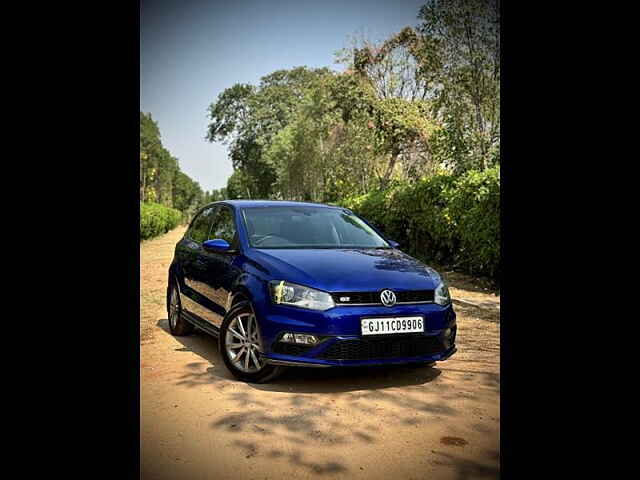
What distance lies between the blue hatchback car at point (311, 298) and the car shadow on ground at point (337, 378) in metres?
0.19

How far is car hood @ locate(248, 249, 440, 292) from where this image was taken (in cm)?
459

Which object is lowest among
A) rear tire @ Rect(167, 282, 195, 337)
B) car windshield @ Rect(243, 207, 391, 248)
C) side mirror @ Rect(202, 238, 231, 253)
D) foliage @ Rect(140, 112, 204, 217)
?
rear tire @ Rect(167, 282, 195, 337)

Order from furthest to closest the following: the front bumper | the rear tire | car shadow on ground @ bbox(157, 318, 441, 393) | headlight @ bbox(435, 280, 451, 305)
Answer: the rear tire < headlight @ bbox(435, 280, 451, 305) < car shadow on ground @ bbox(157, 318, 441, 393) < the front bumper

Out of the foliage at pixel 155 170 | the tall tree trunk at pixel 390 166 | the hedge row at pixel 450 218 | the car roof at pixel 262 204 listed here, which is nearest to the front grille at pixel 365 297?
the car roof at pixel 262 204

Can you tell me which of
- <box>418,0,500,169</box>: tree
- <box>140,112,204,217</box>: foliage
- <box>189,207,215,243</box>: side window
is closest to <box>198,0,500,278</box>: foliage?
<box>418,0,500,169</box>: tree

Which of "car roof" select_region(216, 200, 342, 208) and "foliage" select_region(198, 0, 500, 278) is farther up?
"foliage" select_region(198, 0, 500, 278)

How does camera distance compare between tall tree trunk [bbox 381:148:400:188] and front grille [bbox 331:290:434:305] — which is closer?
front grille [bbox 331:290:434:305]

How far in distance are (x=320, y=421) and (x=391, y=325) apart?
101 centimetres

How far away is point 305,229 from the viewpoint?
18.8 ft

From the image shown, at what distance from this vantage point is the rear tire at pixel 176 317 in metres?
6.73

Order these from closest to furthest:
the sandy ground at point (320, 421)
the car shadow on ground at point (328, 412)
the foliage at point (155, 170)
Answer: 1. the sandy ground at point (320, 421)
2. the car shadow on ground at point (328, 412)
3. the foliage at point (155, 170)

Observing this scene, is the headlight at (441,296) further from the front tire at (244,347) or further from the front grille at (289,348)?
the front tire at (244,347)

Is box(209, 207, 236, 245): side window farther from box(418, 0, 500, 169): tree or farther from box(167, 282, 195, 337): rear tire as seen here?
box(418, 0, 500, 169): tree
